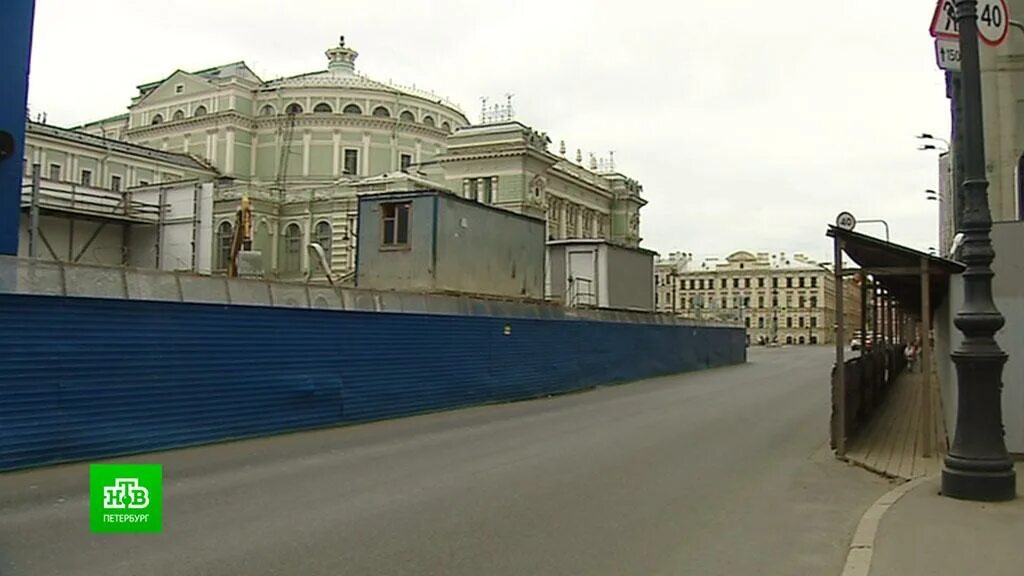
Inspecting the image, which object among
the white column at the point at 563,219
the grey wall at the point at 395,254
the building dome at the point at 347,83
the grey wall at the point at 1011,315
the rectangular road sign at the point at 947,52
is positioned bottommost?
the grey wall at the point at 1011,315

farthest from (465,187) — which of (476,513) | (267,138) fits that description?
(476,513)

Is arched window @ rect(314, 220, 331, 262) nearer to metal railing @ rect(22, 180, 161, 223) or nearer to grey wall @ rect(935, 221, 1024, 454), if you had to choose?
metal railing @ rect(22, 180, 161, 223)

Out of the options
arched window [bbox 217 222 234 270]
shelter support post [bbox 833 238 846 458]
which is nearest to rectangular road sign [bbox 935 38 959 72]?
shelter support post [bbox 833 238 846 458]

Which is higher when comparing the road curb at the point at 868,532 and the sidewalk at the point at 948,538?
the sidewalk at the point at 948,538

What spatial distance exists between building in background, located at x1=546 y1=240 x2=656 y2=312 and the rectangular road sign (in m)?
22.6

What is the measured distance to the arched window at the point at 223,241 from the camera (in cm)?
5283

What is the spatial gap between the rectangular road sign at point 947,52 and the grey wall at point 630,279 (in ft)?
76.5

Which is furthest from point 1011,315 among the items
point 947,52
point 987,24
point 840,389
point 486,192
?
point 486,192

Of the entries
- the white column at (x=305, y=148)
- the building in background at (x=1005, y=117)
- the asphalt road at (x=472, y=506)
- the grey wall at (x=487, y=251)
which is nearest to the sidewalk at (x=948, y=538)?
the asphalt road at (x=472, y=506)

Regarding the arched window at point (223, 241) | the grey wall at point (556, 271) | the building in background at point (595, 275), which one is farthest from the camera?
the arched window at point (223, 241)

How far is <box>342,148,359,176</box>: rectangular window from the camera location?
75.6m

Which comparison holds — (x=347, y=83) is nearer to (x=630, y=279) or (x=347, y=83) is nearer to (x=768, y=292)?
(x=630, y=279)

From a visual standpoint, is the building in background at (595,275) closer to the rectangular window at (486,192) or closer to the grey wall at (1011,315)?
the grey wall at (1011,315)

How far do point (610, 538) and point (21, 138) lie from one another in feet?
38.6
